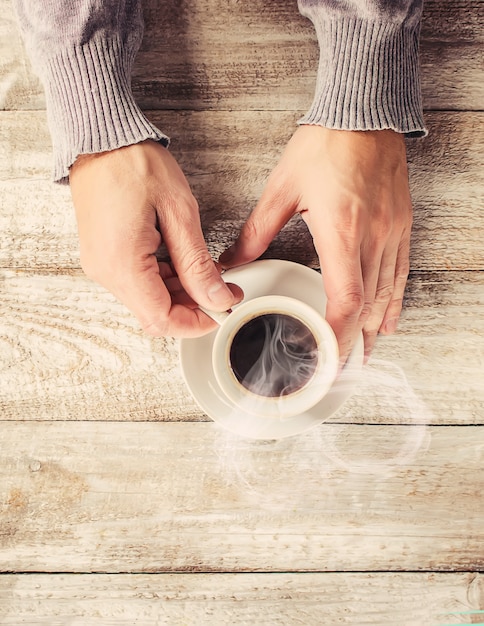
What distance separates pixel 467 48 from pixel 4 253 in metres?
0.90

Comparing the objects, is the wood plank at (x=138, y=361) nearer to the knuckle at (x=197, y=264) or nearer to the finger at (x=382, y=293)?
the finger at (x=382, y=293)

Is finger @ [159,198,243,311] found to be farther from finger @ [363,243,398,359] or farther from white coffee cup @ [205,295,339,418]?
finger @ [363,243,398,359]

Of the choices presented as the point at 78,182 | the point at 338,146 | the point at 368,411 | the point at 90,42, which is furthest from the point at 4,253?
the point at 368,411

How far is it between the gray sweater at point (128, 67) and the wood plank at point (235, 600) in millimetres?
699

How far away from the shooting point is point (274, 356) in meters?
0.89

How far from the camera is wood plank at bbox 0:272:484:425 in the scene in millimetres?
964

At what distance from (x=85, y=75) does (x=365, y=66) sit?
418 mm

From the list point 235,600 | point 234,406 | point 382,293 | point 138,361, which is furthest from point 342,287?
point 235,600

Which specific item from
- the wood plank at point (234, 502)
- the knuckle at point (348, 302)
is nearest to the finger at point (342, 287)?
the knuckle at point (348, 302)

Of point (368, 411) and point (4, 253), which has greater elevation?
point (4, 253)

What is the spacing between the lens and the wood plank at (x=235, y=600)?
94 centimetres

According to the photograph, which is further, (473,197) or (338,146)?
(473,197)

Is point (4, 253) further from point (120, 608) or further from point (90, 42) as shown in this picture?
point (120, 608)

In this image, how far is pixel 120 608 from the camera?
94 centimetres
